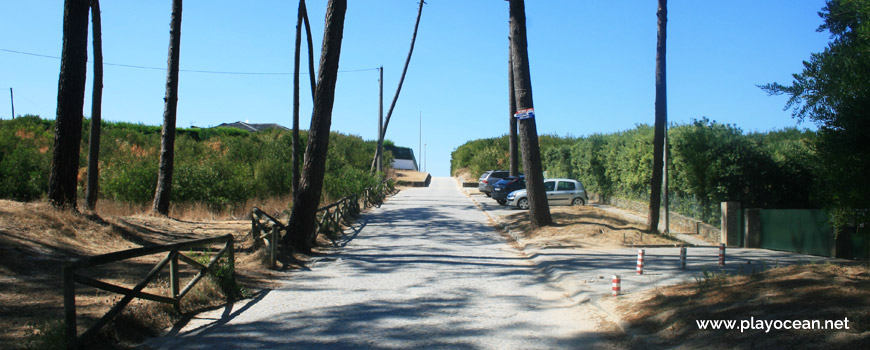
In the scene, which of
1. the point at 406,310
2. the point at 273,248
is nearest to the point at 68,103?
the point at 273,248

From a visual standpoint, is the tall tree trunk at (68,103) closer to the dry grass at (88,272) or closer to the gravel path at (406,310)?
the dry grass at (88,272)

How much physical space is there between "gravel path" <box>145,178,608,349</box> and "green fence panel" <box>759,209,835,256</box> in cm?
662

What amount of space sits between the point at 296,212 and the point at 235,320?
5716mm

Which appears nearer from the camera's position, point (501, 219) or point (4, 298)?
point (4, 298)

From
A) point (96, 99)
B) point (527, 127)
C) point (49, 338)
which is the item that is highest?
point (96, 99)

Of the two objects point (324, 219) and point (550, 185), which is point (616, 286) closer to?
point (324, 219)

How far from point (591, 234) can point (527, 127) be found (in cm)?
351

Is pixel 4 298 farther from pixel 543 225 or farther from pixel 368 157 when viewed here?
pixel 368 157

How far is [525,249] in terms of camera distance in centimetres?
1420

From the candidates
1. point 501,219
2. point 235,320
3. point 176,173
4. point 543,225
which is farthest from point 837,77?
point 176,173

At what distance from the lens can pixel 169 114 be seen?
16625mm

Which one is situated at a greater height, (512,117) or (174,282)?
(512,117)

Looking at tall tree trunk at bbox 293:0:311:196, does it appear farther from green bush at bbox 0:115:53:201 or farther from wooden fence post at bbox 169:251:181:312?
wooden fence post at bbox 169:251:181:312

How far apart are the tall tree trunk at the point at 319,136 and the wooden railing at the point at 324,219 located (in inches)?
16.9
